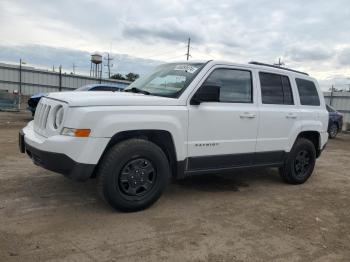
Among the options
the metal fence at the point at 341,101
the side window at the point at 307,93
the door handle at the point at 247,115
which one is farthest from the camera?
the metal fence at the point at 341,101

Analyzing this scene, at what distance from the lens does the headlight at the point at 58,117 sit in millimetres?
4098

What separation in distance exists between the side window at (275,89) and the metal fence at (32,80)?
19.1 m

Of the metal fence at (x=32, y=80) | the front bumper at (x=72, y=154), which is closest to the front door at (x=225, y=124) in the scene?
the front bumper at (x=72, y=154)

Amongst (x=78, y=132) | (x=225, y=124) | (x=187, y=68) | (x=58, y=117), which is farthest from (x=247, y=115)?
(x=58, y=117)

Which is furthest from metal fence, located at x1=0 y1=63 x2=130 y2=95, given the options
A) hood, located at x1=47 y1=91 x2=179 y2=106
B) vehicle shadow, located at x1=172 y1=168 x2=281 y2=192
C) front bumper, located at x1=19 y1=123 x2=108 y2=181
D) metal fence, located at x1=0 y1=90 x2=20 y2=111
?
front bumper, located at x1=19 y1=123 x2=108 y2=181

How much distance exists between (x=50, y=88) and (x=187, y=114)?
22416mm

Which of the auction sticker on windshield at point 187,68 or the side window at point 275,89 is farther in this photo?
the side window at point 275,89

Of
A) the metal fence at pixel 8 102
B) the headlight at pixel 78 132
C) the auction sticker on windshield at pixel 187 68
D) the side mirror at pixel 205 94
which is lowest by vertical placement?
the metal fence at pixel 8 102

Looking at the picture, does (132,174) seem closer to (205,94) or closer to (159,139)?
(159,139)

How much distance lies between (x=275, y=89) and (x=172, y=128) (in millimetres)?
2225

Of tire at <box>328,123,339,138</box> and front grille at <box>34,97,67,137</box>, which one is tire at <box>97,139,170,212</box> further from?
tire at <box>328,123,339,138</box>

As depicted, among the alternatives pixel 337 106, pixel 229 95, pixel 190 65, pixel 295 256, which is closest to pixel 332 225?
pixel 295 256

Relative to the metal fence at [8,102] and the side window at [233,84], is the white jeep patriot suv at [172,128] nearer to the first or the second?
the side window at [233,84]

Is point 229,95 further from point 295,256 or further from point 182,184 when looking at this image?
point 295,256
